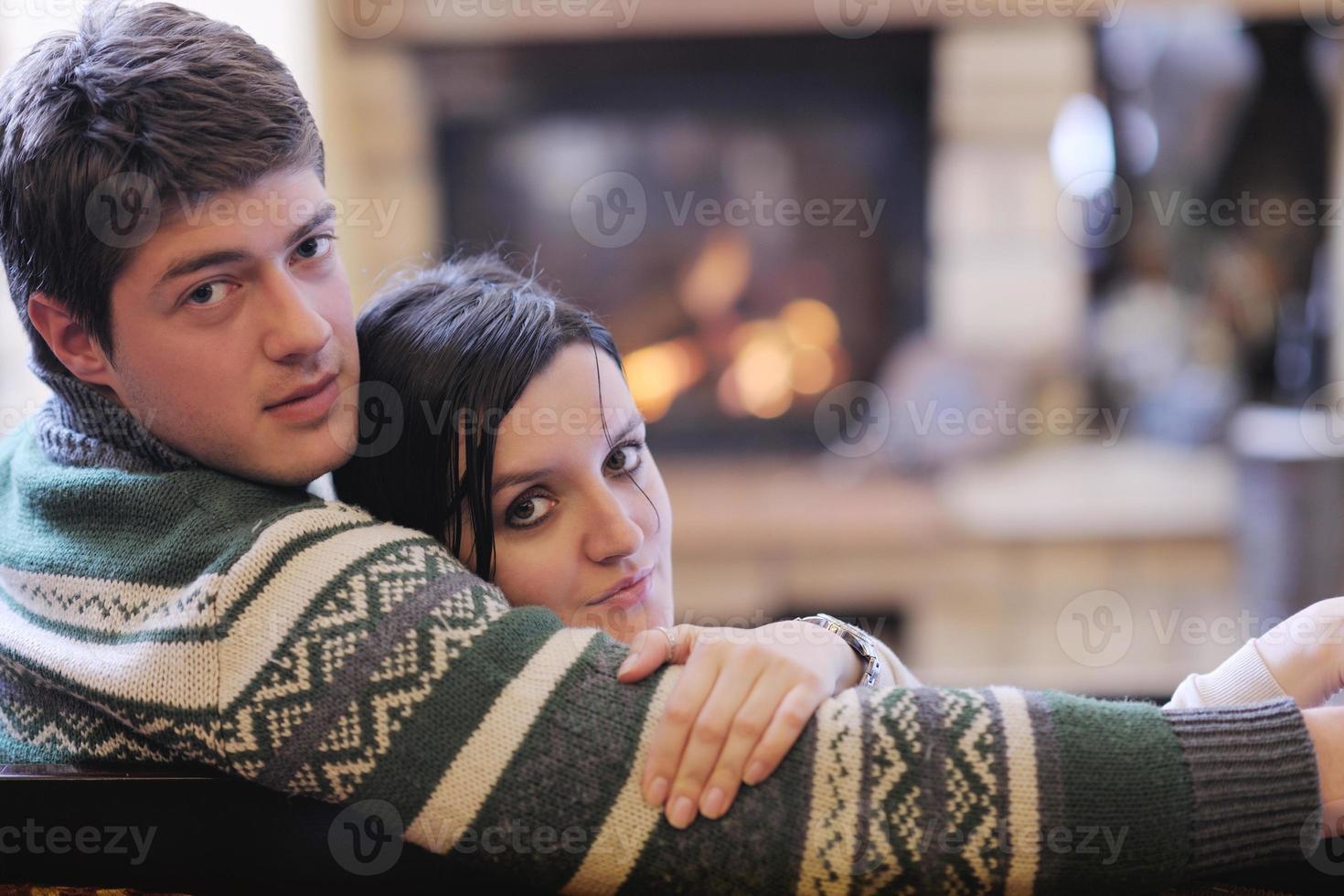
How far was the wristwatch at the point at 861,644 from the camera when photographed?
0.84 m

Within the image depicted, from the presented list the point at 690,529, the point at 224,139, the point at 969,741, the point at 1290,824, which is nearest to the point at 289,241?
the point at 224,139

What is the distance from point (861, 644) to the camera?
852 millimetres

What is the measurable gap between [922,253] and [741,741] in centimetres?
225

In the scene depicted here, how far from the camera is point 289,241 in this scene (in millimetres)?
840

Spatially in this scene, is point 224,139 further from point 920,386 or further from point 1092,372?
point 1092,372

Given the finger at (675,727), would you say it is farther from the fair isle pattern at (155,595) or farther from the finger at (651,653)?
the fair isle pattern at (155,595)

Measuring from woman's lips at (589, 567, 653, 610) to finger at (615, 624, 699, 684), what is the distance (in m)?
0.19

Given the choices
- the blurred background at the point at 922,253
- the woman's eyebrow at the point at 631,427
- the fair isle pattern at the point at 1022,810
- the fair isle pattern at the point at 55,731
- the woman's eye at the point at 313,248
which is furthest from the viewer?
the blurred background at the point at 922,253

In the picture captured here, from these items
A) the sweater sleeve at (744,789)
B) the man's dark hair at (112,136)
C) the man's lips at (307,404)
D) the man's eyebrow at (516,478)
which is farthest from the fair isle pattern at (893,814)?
the man's dark hair at (112,136)

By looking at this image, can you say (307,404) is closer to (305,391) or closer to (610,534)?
(305,391)

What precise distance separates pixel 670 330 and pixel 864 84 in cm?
73

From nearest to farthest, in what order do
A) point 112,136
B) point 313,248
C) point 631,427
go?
point 112,136, point 313,248, point 631,427

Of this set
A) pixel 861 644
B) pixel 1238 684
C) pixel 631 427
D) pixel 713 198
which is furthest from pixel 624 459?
pixel 713 198

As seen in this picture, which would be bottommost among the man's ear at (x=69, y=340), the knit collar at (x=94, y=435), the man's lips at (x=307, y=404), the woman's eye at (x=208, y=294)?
the knit collar at (x=94, y=435)
